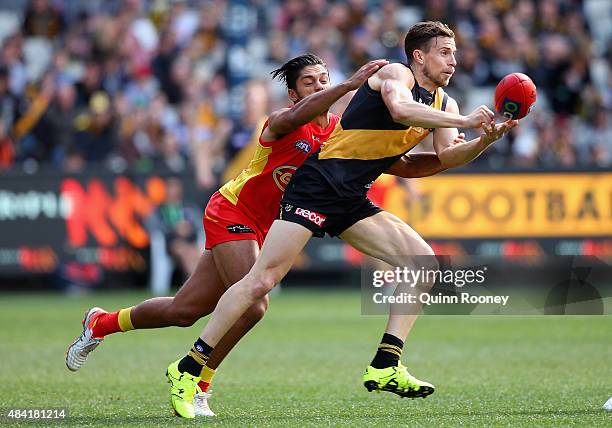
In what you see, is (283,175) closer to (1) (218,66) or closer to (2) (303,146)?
(2) (303,146)

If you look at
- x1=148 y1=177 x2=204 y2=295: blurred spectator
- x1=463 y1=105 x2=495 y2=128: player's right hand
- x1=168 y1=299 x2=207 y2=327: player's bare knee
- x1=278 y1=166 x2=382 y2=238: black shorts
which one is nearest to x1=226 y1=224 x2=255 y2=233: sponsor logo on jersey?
x1=278 y1=166 x2=382 y2=238: black shorts

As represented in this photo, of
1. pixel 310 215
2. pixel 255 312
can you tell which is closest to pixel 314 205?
pixel 310 215

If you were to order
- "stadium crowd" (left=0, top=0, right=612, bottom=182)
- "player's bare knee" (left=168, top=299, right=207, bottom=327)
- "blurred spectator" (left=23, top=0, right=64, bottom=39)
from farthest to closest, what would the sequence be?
"blurred spectator" (left=23, top=0, right=64, bottom=39) < "stadium crowd" (left=0, top=0, right=612, bottom=182) < "player's bare knee" (left=168, top=299, right=207, bottom=327)

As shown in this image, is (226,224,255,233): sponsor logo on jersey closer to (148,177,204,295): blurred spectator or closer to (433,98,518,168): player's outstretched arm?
(433,98,518,168): player's outstretched arm

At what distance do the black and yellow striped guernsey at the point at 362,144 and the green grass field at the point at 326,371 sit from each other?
1.52 m

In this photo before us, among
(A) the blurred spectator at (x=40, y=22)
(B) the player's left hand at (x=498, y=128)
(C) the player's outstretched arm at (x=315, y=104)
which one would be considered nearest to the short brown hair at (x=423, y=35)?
(C) the player's outstretched arm at (x=315, y=104)

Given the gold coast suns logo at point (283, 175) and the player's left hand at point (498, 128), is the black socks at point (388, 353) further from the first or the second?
the player's left hand at point (498, 128)

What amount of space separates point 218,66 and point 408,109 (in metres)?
13.5

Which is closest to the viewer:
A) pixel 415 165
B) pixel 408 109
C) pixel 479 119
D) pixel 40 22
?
pixel 479 119

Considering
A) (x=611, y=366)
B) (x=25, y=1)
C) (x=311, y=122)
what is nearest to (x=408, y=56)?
(x=311, y=122)

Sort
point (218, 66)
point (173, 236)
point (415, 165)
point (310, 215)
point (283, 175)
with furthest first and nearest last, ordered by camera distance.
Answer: point (218, 66) < point (173, 236) < point (415, 165) < point (283, 175) < point (310, 215)

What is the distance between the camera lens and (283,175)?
7.98 meters

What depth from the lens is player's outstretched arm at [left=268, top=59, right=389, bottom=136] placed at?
719cm

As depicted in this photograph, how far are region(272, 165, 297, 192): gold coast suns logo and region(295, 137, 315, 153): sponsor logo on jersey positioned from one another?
0.45ft
